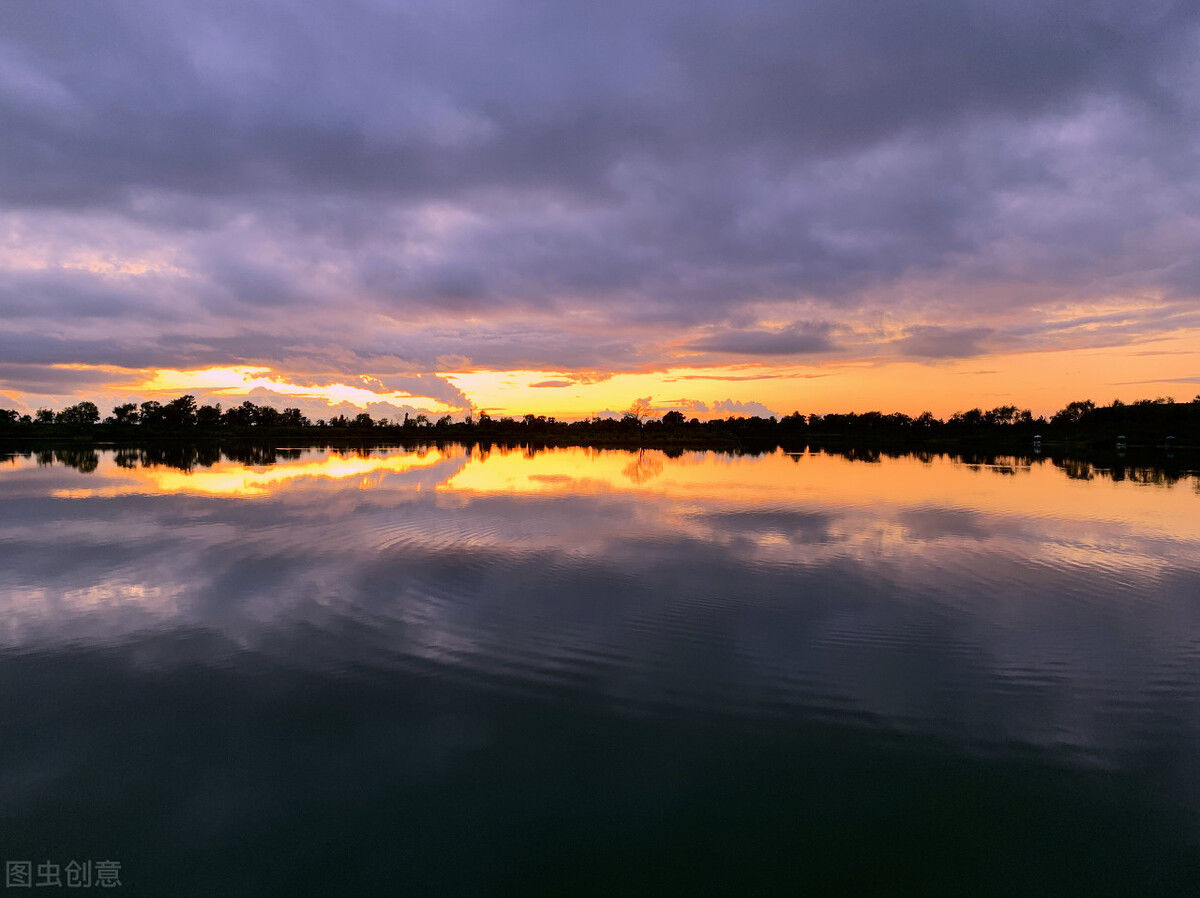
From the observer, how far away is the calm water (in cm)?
710

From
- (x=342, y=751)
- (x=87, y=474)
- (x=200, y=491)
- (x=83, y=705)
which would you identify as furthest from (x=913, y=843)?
(x=87, y=474)

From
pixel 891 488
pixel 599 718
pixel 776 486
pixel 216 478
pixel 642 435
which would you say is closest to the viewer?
pixel 599 718

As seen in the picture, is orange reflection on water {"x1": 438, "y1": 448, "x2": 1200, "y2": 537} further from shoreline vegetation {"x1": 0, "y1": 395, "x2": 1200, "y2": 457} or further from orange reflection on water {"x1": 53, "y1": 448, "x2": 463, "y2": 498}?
shoreline vegetation {"x1": 0, "y1": 395, "x2": 1200, "y2": 457}

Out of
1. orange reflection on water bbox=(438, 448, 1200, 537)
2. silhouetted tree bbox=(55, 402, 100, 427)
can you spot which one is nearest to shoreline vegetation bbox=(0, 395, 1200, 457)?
silhouetted tree bbox=(55, 402, 100, 427)

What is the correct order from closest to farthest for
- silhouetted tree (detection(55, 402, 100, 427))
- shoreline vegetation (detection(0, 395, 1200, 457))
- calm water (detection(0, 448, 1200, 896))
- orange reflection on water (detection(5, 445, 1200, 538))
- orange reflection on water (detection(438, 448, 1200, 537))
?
calm water (detection(0, 448, 1200, 896)) < orange reflection on water (detection(438, 448, 1200, 537)) < orange reflection on water (detection(5, 445, 1200, 538)) < shoreline vegetation (detection(0, 395, 1200, 457)) < silhouetted tree (detection(55, 402, 100, 427))

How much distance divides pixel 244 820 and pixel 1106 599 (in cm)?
2122

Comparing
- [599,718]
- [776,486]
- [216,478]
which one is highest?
[216,478]

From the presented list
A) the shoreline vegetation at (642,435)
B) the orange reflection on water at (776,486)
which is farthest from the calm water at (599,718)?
the shoreline vegetation at (642,435)

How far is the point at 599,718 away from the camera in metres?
9.91

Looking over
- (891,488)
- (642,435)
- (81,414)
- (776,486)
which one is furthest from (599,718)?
(81,414)

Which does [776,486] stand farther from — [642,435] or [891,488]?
[642,435]

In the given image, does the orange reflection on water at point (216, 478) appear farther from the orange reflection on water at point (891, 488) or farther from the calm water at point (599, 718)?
the calm water at point (599, 718)

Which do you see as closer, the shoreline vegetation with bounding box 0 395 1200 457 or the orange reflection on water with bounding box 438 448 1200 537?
the orange reflection on water with bounding box 438 448 1200 537

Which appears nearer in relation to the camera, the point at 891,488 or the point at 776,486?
the point at 891,488
